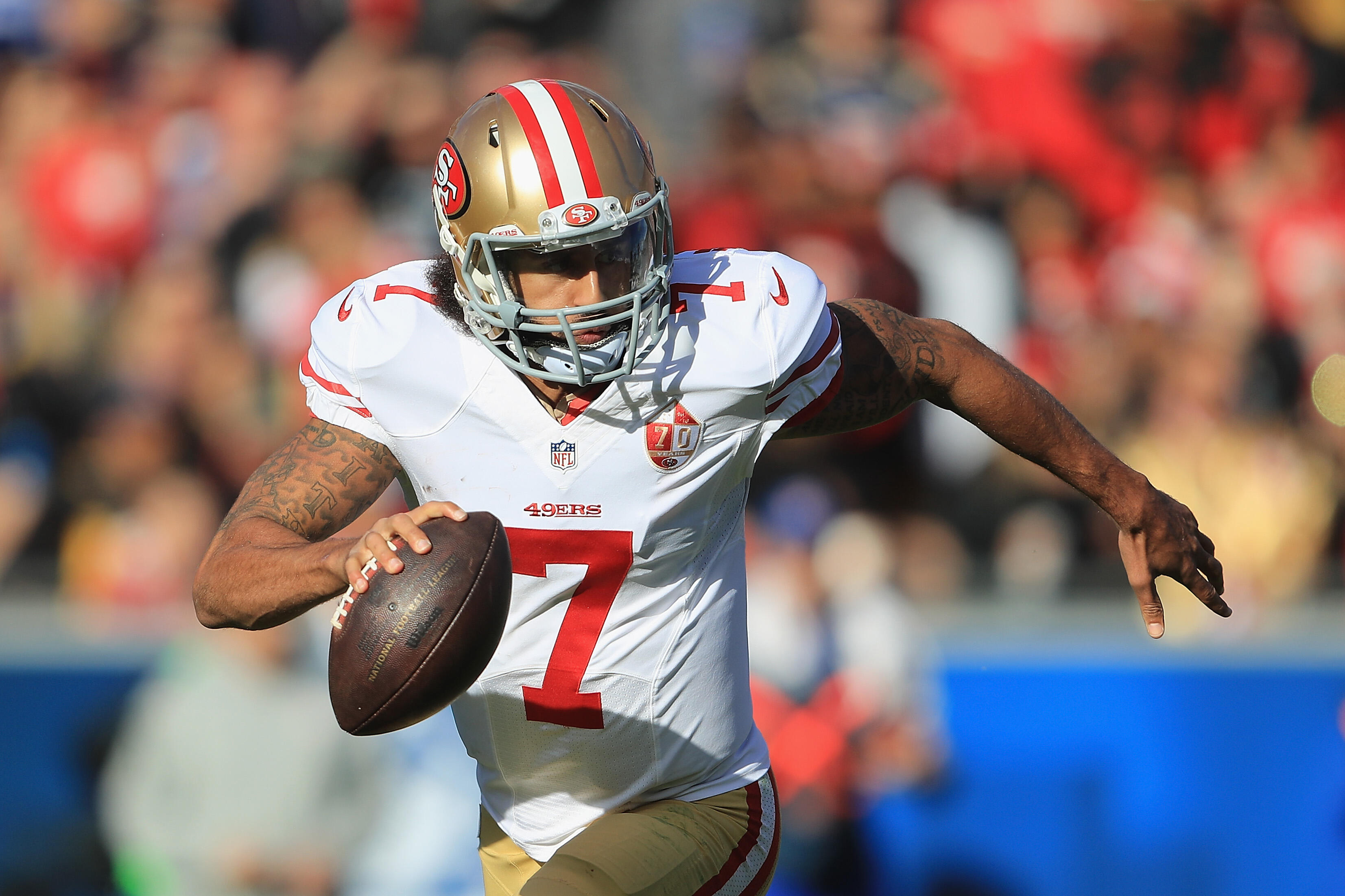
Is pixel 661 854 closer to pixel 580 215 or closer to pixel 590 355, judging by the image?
pixel 590 355

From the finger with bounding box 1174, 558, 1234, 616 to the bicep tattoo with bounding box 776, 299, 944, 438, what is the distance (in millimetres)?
629

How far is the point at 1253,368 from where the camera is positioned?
19.5ft

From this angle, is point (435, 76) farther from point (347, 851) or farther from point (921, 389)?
point (921, 389)

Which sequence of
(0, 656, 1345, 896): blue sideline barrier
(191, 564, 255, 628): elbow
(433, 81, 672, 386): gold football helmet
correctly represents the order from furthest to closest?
(0, 656, 1345, 896): blue sideline barrier, (433, 81, 672, 386): gold football helmet, (191, 564, 255, 628): elbow

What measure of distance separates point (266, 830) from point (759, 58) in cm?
407

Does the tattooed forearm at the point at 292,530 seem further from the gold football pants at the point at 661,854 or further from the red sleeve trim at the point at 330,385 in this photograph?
the gold football pants at the point at 661,854

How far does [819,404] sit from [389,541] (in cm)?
94

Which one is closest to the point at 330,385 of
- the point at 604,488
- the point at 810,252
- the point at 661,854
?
the point at 604,488

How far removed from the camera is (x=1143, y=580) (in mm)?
2875

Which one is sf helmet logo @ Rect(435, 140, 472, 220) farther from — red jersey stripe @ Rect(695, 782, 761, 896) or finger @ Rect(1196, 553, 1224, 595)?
finger @ Rect(1196, 553, 1224, 595)

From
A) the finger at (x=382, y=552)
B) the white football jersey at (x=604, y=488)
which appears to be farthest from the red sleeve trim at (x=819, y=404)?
the finger at (x=382, y=552)

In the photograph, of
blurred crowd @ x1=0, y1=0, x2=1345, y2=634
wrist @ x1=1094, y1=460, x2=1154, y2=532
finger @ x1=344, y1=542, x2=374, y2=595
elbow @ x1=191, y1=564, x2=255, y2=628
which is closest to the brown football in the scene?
finger @ x1=344, y1=542, x2=374, y2=595

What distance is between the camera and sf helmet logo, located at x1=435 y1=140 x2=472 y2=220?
2584mm

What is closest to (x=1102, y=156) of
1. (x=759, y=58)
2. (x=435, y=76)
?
(x=759, y=58)
